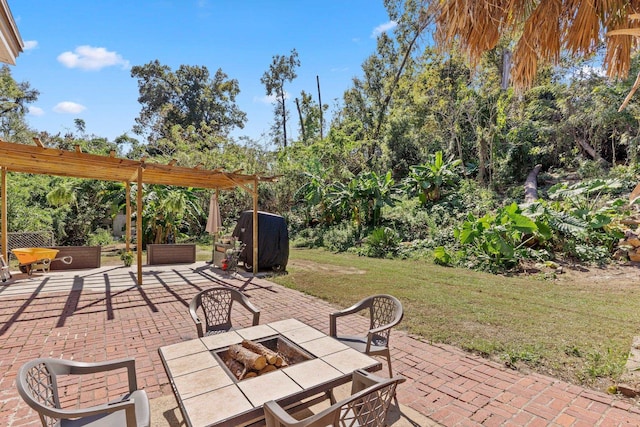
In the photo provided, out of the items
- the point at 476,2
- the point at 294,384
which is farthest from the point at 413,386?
the point at 476,2

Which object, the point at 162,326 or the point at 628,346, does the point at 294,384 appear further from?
the point at 628,346

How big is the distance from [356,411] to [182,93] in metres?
32.8

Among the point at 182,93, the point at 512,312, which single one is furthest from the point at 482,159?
the point at 182,93

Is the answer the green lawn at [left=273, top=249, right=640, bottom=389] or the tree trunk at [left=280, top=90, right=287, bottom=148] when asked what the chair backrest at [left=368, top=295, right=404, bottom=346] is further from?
the tree trunk at [left=280, top=90, right=287, bottom=148]

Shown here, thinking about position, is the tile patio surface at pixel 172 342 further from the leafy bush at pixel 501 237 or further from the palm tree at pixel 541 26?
the leafy bush at pixel 501 237

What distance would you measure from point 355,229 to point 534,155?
912 cm

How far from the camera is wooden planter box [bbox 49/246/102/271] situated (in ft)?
28.7

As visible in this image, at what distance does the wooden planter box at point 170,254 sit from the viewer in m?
9.95

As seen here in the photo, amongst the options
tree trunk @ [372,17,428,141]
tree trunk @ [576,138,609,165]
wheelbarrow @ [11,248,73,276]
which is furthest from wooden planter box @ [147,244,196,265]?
tree trunk @ [576,138,609,165]

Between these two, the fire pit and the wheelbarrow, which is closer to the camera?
the fire pit

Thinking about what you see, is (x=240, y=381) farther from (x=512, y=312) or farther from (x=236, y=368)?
(x=512, y=312)

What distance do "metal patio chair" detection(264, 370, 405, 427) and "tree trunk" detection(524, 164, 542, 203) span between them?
41.4 feet

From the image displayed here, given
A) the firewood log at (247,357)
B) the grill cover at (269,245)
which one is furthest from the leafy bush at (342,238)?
the firewood log at (247,357)

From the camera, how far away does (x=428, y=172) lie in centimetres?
1407
